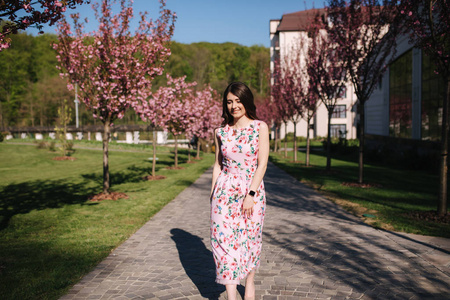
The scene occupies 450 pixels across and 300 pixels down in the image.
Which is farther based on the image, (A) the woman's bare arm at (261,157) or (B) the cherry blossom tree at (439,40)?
(B) the cherry blossom tree at (439,40)

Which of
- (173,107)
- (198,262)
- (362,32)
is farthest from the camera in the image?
(173,107)

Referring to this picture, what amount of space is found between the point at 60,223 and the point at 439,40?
968 cm

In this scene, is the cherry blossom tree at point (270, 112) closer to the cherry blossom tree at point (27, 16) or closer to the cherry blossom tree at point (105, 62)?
the cherry blossom tree at point (105, 62)

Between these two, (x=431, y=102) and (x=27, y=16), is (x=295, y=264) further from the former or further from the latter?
(x=431, y=102)

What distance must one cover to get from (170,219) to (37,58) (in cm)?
6770

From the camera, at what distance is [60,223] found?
816cm

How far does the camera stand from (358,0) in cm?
1272

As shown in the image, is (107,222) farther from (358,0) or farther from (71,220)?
(358,0)

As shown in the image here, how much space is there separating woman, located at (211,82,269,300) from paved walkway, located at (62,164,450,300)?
2.70ft

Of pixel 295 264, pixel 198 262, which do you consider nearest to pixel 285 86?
pixel 295 264

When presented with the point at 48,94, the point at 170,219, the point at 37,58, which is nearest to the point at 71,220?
the point at 170,219

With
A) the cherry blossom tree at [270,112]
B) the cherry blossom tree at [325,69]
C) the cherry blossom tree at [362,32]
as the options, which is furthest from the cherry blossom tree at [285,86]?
the cherry blossom tree at [362,32]

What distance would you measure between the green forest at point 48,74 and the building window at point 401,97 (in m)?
16.9

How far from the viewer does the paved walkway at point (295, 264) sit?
4270mm
